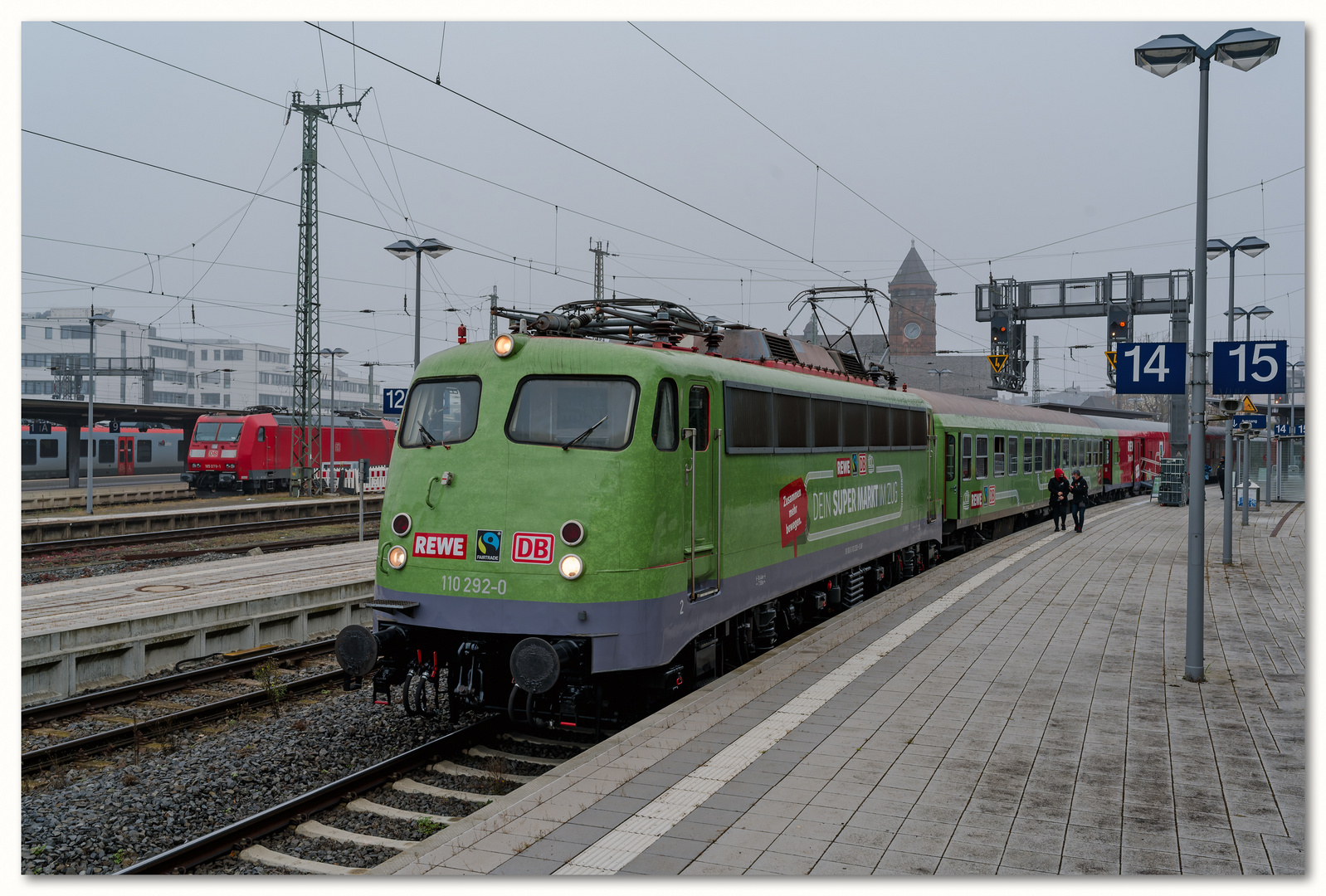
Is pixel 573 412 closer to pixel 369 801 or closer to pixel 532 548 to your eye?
pixel 532 548

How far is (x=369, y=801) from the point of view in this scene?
7.30 meters

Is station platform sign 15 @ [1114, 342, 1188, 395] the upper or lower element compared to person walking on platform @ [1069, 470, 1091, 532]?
upper

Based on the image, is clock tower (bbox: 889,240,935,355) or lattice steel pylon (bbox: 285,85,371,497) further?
clock tower (bbox: 889,240,935,355)

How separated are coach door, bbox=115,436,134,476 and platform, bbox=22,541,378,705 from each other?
37925 millimetres

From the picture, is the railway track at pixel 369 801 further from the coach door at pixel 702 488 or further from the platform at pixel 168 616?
the platform at pixel 168 616

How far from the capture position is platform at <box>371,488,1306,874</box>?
18.0 feet

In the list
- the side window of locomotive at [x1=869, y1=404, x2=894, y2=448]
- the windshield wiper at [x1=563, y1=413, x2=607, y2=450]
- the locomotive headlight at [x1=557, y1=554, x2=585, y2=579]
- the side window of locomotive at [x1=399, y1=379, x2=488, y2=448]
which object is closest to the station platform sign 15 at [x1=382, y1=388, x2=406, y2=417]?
the side window of locomotive at [x1=869, y1=404, x2=894, y2=448]

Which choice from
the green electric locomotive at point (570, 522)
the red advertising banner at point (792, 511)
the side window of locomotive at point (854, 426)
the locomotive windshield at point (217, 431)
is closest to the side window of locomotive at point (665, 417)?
the green electric locomotive at point (570, 522)

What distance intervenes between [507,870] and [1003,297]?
3045 centimetres

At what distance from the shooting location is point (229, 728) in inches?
364

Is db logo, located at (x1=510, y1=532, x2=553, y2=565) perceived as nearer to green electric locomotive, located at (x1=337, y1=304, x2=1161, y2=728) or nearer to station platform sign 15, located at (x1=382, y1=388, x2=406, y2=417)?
green electric locomotive, located at (x1=337, y1=304, x2=1161, y2=728)

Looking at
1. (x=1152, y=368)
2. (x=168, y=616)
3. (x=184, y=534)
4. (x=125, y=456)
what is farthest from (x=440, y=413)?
(x=125, y=456)
